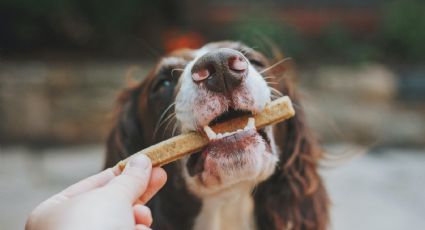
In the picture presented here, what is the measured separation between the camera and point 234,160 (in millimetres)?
2336

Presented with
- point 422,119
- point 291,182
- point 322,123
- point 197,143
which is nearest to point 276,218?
point 291,182

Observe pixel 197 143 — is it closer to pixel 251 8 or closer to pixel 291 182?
pixel 291 182

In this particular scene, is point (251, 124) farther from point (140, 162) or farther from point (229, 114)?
point (140, 162)

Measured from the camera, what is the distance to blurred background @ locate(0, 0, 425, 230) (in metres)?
7.17

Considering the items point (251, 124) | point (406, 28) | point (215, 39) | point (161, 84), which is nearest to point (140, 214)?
point (251, 124)

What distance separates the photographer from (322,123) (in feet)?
28.7

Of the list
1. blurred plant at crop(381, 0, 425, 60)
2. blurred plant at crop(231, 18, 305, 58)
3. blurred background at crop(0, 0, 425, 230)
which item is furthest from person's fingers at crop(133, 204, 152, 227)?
blurred plant at crop(381, 0, 425, 60)

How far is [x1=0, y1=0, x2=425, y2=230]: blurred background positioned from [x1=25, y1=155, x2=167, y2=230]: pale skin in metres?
4.52

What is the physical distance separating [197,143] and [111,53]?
7983 mm

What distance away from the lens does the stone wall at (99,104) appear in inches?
340

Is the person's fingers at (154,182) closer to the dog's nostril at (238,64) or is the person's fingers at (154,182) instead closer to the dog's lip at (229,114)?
the dog's lip at (229,114)

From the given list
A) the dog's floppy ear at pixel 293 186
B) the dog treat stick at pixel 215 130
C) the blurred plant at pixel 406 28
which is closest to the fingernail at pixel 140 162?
the dog treat stick at pixel 215 130

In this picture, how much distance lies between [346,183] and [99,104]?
3850 mm

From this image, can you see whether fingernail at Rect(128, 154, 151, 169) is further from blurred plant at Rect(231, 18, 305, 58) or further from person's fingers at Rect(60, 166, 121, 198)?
blurred plant at Rect(231, 18, 305, 58)
